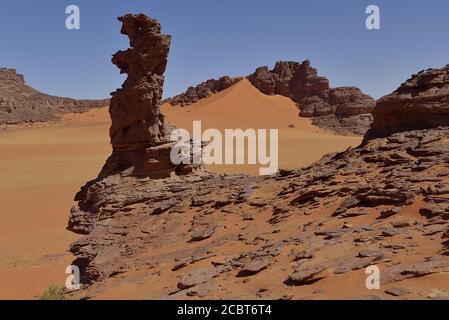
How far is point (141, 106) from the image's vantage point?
1345 cm

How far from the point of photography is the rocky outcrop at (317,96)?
165 feet

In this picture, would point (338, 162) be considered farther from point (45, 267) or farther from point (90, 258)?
point (45, 267)

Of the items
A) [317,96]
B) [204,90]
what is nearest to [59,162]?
[317,96]

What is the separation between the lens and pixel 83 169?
29812 millimetres

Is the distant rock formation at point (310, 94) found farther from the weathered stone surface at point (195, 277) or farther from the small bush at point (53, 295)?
the weathered stone surface at point (195, 277)

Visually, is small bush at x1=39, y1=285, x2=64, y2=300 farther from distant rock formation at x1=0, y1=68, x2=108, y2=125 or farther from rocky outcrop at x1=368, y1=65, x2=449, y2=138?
distant rock formation at x1=0, y1=68, x2=108, y2=125

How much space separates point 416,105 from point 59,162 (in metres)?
28.4

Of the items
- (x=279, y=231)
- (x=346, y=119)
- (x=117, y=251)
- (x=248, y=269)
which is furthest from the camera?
(x=346, y=119)

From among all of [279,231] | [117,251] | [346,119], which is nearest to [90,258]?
[117,251]

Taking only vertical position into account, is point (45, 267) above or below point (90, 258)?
below

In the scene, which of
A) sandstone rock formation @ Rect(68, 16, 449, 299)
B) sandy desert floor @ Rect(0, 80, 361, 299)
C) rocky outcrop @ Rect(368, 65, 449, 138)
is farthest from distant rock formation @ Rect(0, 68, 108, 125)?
rocky outcrop @ Rect(368, 65, 449, 138)

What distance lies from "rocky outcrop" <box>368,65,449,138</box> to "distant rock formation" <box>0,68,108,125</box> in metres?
55.6

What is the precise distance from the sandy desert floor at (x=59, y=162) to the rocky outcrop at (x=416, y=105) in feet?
29.9
